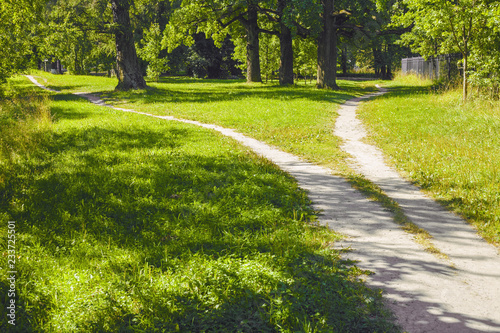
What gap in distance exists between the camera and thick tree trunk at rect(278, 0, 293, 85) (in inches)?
1089

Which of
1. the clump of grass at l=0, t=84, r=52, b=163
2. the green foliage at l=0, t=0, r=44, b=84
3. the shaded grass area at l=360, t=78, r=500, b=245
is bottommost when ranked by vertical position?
the shaded grass area at l=360, t=78, r=500, b=245

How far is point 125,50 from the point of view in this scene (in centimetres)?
2323

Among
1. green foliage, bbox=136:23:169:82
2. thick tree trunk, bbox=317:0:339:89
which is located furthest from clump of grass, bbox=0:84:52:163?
thick tree trunk, bbox=317:0:339:89

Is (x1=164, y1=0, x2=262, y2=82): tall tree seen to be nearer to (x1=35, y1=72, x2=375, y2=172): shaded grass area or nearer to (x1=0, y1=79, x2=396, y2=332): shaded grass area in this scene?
(x1=35, y1=72, x2=375, y2=172): shaded grass area

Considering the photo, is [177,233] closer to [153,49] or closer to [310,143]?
[310,143]

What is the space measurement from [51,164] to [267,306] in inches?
233

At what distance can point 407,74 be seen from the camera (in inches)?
1421

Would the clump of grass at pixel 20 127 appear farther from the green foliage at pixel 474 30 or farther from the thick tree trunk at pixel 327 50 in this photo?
the thick tree trunk at pixel 327 50

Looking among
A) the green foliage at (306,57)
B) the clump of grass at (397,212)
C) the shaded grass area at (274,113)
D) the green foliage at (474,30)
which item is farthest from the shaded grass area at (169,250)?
the green foliage at (306,57)

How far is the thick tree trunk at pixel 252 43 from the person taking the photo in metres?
28.4

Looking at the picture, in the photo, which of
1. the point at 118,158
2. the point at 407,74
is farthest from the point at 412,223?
the point at 407,74

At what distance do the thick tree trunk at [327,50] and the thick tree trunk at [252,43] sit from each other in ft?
17.3

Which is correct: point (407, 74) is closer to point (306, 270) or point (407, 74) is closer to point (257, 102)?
point (257, 102)

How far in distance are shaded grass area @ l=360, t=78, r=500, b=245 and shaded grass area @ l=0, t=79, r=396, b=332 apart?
101 inches
